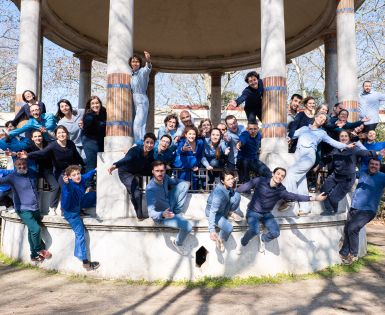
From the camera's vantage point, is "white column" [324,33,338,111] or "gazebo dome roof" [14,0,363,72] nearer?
"white column" [324,33,338,111]

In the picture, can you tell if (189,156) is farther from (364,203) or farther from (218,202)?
(364,203)

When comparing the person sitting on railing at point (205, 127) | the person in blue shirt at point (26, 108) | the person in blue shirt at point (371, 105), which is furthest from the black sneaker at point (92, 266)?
the person in blue shirt at point (371, 105)

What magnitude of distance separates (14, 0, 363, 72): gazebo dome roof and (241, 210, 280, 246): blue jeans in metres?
7.78

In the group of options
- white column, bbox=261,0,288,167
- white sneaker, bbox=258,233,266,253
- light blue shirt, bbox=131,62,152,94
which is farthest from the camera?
white column, bbox=261,0,288,167

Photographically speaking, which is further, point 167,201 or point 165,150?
point 165,150

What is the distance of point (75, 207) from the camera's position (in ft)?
20.6

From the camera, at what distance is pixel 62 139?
664 centimetres

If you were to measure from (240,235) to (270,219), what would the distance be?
57 cm

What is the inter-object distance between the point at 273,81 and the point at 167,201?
3.26m

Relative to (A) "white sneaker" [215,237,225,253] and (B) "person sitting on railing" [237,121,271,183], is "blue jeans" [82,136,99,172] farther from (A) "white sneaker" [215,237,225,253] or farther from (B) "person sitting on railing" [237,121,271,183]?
(A) "white sneaker" [215,237,225,253]

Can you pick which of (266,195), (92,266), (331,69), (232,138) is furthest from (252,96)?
(331,69)

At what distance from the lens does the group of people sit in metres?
6.10

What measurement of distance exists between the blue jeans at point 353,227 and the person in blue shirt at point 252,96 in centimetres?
265

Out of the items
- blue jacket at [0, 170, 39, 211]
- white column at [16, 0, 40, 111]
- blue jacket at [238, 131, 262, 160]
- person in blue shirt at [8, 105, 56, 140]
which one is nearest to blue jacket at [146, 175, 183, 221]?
blue jacket at [238, 131, 262, 160]
